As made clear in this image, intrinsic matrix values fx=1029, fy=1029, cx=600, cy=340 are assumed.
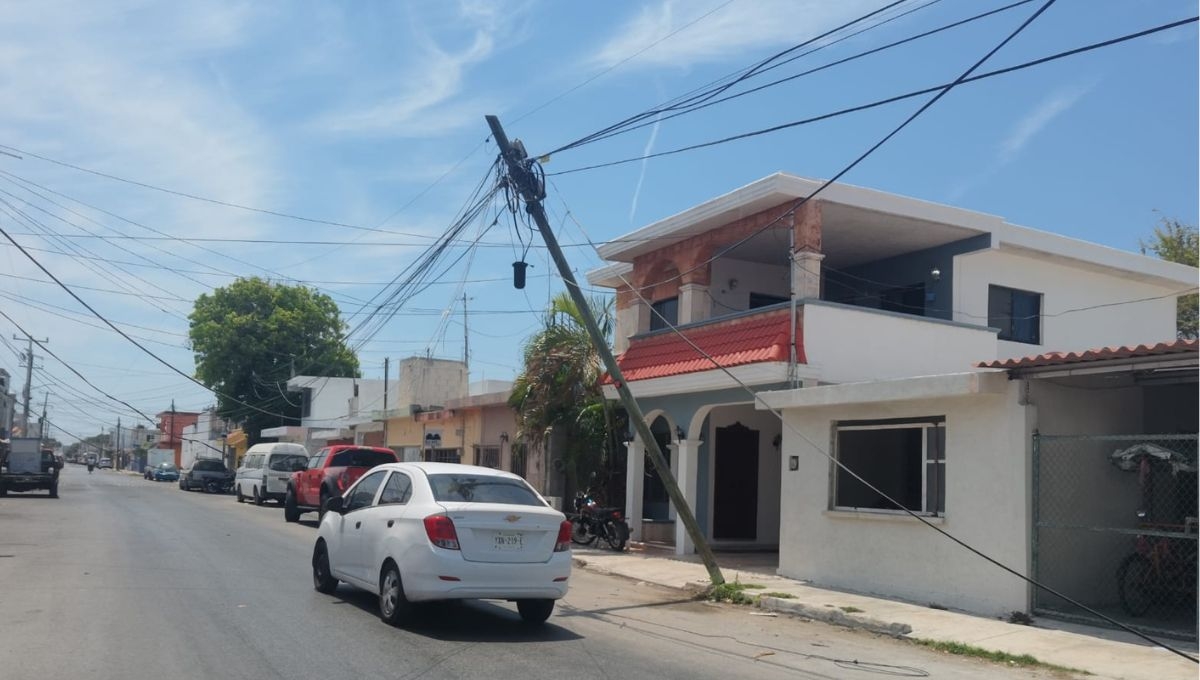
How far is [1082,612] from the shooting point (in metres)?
11.9

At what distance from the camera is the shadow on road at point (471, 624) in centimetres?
962

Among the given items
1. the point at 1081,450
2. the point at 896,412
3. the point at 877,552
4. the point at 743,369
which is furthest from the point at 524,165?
the point at 1081,450

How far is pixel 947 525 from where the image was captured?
1316 cm

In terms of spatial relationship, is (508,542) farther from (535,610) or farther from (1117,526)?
(1117,526)

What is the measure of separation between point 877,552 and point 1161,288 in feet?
42.7

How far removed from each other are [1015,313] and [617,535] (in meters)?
9.16

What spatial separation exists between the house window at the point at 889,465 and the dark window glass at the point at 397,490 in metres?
6.81

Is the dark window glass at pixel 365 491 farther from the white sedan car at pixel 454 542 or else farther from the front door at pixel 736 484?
the front door at pixel 736 484

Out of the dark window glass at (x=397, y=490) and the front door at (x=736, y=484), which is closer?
the dark window glass at (x=397, y=490)

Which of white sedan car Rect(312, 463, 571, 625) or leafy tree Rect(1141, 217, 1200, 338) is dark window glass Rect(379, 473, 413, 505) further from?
leafy tree Rect(1141, 217, 1200, 338)

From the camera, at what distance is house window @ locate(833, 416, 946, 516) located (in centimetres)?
1389

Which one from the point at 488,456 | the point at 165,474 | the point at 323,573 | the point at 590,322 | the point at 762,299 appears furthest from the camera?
the point at 165,474

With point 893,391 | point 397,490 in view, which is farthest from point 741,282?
point 397,490

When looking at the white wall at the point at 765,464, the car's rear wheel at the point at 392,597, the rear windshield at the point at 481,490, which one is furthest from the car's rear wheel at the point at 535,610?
the white wall at the point at 765,464
